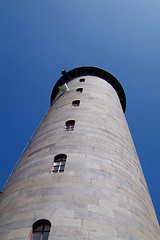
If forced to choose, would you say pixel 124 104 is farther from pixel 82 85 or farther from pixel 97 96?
pixel 97 96

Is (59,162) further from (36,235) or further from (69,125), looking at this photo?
(69,125)

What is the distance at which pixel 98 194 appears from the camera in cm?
862

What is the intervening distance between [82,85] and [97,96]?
12.1 ft

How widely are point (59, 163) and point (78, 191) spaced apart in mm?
2266

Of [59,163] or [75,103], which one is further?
[75,103]

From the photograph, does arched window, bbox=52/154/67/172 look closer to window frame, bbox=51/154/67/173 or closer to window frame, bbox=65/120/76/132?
window frame, bbox=51/154/67/173

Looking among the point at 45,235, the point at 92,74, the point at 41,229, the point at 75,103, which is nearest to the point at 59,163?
the point at 41,229

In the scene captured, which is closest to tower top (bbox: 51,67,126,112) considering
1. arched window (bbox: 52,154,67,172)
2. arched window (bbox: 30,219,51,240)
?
arched window (bbox: 52,154,67,172)

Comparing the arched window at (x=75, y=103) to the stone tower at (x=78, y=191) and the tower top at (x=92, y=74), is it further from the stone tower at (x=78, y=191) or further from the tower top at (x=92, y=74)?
the tower top at (x=92, y=74)

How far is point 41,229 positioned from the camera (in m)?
7.50

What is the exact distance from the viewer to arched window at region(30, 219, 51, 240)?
24.2 feet

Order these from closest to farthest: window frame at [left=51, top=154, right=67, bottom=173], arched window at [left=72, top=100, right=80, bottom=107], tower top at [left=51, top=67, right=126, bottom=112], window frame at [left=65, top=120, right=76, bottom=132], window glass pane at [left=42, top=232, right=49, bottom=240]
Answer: window glass pane at [left=42, top=232, right=49, bottom=240] < window frame at [left=51, top=154, right=67, bottom=173] < window frame at [left=65, top=120, right=76, bottom=132] < arched window at [left=72, top=100, right=80, bottom=107] < tower top at [left=51, top=67, right=126, bottom=112]

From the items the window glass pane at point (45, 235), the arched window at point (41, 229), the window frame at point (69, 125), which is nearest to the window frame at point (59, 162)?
the arched window at point (41, 229)

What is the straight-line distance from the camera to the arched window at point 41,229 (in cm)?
736
